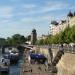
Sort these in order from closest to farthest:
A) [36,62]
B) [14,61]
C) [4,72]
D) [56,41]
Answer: [4,72] < [36,62] < [14,61] < [56,41]

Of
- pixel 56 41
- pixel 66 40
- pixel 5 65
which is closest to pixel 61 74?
pixel 5 65

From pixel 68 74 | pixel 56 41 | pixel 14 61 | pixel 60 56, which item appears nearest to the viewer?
pixel 68 74

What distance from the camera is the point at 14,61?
10250 centimetres

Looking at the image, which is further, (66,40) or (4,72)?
(66,40)

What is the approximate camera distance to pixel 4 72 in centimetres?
6706

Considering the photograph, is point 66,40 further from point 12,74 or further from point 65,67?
point 65,67

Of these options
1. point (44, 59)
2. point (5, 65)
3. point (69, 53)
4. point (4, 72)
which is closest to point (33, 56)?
point (44, 59)

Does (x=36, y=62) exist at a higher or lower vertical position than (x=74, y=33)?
lower

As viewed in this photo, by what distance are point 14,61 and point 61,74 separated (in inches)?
1830

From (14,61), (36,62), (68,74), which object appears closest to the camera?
(68,74)

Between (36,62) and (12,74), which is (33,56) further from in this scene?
(12,74)

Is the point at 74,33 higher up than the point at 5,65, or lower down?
higher up

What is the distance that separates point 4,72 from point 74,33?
30.6 metres

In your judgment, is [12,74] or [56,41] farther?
[56,41]
